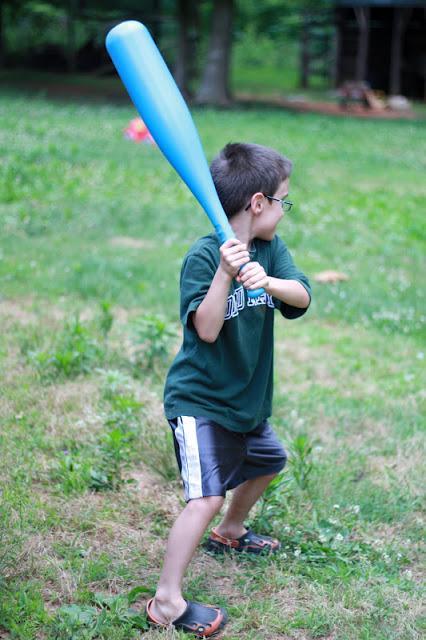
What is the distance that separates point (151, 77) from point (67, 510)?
163cm

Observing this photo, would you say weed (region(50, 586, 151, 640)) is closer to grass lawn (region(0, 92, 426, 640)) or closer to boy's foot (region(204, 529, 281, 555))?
grass lawn (region(0, 92, 426, 640))

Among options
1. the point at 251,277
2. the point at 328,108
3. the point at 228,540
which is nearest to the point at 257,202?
the point at 251,277

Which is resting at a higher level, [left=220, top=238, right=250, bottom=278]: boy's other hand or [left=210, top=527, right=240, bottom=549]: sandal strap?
[left=220, top=238, right=250, bottom=278]: boy's other hand

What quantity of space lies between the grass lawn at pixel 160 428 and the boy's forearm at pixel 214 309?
2.84ft

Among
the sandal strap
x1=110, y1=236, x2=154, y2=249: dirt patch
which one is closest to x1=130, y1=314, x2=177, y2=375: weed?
the sandal strap

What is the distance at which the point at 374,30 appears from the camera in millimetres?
30406

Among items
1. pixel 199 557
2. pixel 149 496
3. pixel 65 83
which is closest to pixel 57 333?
pixel 149 496

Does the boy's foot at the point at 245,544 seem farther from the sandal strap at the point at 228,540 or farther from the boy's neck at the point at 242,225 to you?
the boy's neck at the point at 242,225

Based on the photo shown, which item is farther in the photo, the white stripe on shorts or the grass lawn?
the grass lawn

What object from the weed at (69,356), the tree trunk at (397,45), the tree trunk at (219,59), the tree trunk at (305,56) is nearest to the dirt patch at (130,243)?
the weed at (69,356)

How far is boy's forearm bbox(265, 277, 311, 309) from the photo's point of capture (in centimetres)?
265

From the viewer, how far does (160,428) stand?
398 cm

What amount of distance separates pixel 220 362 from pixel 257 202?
0.49 metres

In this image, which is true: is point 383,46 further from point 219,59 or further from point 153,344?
point 153,344
